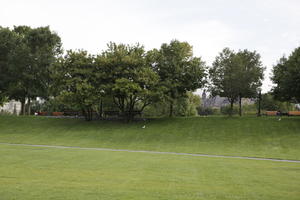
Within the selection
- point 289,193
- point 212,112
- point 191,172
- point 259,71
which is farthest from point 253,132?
point 212,112

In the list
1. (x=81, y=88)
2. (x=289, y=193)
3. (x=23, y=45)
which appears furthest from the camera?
(x=23, y=45)

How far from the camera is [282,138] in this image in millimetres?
33656

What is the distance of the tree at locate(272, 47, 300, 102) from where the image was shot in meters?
39.1

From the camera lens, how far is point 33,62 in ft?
182

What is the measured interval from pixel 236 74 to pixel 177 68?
8.17 metres

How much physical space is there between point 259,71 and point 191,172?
3528 cm

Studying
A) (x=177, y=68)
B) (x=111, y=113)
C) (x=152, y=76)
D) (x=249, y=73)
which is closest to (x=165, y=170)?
(x=152, y=76)

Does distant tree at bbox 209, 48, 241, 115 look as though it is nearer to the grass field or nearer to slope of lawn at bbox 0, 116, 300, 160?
slope of lawn at bbox 0, 116, 300, 160

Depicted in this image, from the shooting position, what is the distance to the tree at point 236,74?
45812 mm

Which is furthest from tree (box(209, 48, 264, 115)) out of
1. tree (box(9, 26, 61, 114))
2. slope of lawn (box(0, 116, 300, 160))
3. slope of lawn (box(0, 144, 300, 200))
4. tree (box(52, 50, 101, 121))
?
slope of lawn (box(0, 144, 300, 200))

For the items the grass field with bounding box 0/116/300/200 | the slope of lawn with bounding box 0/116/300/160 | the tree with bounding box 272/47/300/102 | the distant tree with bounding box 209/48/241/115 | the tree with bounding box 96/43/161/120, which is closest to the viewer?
the grass field with bounding box 0/116/300/200

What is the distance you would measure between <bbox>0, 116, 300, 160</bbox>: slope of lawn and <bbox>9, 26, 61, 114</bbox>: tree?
9.17 metres

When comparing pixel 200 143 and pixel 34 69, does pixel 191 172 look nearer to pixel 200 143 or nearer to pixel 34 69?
pixel 200 143

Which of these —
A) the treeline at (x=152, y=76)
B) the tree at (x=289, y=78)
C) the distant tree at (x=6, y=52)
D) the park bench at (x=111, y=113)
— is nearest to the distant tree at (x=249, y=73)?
the treeline at (x=152, y=76)
